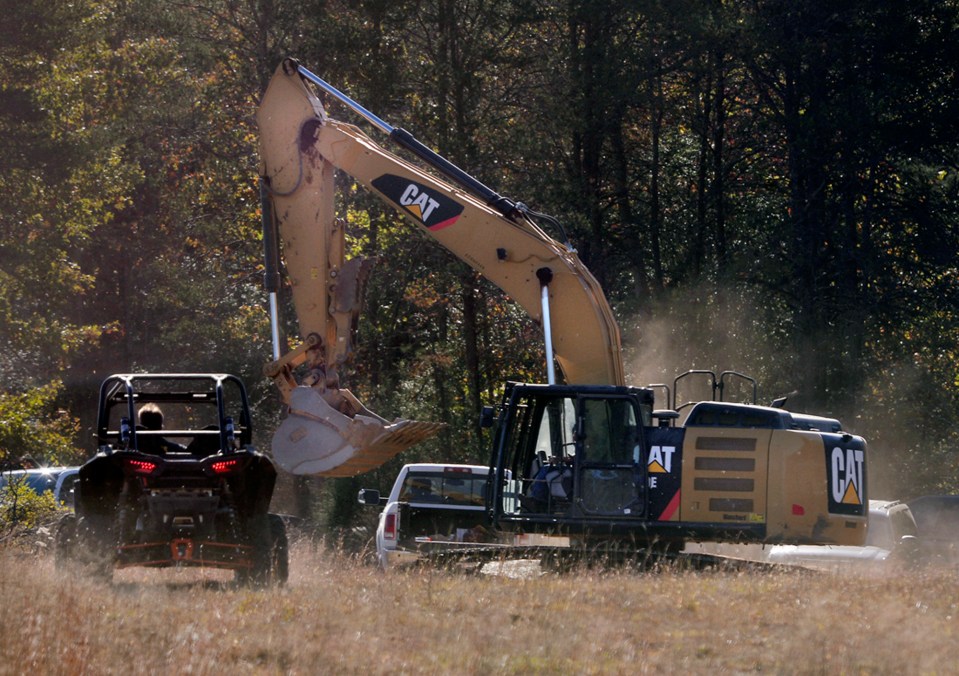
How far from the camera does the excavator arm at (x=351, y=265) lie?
1340 cm

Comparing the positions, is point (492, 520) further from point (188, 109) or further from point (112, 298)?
point (112, 298)

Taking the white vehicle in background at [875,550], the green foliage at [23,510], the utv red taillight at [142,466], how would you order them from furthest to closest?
1. the green foliage at [23,510]
2. the white vehicle in background at [875,550]
3. the utv red taillight at [142,466]

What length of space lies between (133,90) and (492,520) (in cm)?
2050

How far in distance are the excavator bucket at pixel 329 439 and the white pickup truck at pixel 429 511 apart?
76.6 inches

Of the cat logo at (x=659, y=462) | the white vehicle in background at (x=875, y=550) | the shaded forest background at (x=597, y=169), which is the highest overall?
the shaded forest background at (x=597, y=169)

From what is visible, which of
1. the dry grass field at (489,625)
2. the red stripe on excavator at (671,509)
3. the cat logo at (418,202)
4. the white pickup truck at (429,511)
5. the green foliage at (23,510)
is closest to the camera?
the dry grass field at (489,625)

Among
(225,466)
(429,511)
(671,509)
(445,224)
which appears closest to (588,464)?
(671,509)

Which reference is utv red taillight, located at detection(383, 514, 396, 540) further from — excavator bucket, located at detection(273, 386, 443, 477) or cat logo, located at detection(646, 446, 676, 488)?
cat logo, located at detection(646, 446, 676, 488)

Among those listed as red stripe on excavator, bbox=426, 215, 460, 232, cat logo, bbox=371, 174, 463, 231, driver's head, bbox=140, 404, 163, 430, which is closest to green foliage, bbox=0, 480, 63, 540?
driver's head, bbox=140, 404, 163, 430

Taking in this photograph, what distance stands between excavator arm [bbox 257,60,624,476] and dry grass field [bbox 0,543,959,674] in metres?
1.94

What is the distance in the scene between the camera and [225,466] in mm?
11961

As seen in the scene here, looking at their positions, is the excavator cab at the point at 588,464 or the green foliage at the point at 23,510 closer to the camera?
the excavator cab at the point at 588,464

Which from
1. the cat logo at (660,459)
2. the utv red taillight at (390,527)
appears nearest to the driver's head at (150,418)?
the utv red taillight at (390,527)

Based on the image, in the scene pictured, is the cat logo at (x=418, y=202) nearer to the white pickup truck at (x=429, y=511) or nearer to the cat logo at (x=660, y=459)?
the white pickup truck at (x=429, y=511)
